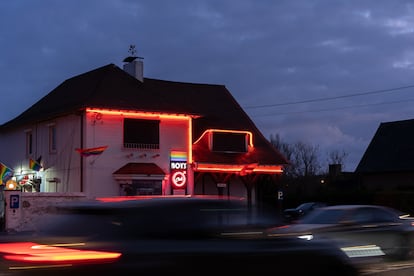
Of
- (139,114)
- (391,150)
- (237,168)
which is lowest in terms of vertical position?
(237,168)

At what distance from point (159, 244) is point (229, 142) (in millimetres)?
32710

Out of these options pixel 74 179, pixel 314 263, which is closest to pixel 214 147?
pixel 74 179

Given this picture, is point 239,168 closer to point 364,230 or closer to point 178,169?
point 178,169

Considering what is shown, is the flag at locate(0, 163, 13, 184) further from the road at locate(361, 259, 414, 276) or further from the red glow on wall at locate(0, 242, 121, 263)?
the red glow on wall at locate(0, 242, 121, 263)

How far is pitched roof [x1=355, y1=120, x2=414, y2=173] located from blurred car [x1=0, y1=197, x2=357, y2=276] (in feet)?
157

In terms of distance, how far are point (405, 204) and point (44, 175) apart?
70.3ft

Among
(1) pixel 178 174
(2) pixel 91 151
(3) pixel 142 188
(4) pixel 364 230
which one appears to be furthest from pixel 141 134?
(4) pixel 364 230

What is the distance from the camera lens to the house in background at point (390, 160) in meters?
53.7

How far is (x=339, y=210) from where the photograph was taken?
15.1 metres

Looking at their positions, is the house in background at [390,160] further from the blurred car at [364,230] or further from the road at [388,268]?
the road at [388,268]

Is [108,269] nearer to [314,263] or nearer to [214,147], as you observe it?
[314,263]

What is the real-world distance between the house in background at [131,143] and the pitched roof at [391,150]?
1743cm

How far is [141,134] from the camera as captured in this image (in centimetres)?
3512

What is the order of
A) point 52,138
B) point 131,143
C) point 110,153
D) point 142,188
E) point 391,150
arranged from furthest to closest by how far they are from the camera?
1. point 391,150
2. point 52,138
3. point 131,143
4. point 110,153
5. point 142,188
